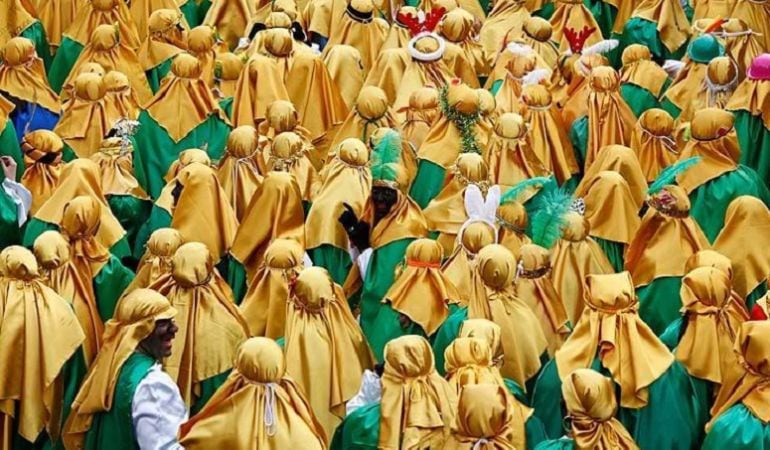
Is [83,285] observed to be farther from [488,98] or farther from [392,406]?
[488,98]

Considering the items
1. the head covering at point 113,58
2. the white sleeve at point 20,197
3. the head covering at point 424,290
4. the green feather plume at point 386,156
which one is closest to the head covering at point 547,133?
the green feather plume at point 386,156

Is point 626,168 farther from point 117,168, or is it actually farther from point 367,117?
point 117,168

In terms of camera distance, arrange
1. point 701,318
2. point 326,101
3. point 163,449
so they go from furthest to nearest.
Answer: point 326,101 < point 701,318 < point 163,449

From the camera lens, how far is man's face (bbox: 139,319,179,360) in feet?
34.6

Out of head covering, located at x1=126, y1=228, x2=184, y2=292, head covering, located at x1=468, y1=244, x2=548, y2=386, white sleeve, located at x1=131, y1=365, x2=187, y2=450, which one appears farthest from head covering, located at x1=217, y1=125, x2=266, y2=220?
white sleeve, located at x1=131, y1=365, x2=187, y2=450

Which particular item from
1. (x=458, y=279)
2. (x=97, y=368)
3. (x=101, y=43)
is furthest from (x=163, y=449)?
(x=101, y=43)

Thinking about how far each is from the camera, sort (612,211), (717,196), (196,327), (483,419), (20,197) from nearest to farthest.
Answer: (483,419), (196,327), (612,211), (717,196), (20,197)

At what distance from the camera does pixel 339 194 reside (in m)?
13.4

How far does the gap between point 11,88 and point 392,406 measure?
607cm

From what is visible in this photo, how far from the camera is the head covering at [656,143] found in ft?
47.1

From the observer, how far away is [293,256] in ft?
39.7

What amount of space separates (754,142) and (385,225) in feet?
9.75

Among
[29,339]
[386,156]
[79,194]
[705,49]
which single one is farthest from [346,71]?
[29,339]

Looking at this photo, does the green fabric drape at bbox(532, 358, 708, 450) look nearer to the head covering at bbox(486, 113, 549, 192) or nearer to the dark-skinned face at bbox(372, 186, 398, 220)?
the dark-skinned face at bbox(372, 186, 398, 220)
